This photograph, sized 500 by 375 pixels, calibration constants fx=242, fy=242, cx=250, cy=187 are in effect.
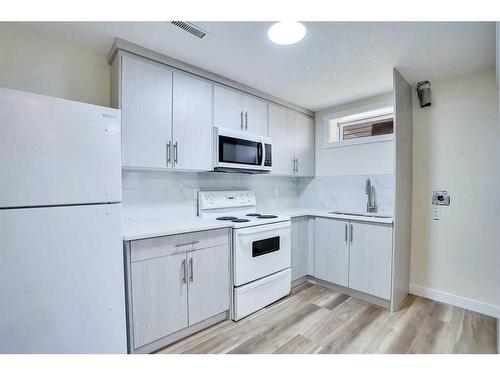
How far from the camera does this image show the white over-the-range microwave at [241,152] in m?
2.25

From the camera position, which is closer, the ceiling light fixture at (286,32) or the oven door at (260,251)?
the ceiling light fixture at (286,32)

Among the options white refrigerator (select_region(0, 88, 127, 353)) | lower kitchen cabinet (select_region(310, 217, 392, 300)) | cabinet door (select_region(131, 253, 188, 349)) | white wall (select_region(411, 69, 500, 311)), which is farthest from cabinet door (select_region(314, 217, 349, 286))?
white refrigerator (select_region(0, 88, 127, 353))

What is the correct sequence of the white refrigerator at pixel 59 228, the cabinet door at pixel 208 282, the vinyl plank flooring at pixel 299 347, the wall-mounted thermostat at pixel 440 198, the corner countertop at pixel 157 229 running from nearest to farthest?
1. the white refrigerator at pixel 59 228
2. the corner countertop at pixel 157 229
3. the vinyl plank flooring at pixel 299 347
4. the cabinet door at pixel 208 282
5. the wall-mounted thermostat at pixel 440 198

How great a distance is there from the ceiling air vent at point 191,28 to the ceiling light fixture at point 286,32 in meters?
0.46

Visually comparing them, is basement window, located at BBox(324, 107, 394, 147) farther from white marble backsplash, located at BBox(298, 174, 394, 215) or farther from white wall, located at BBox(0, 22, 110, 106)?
white wall, located at BBox(0, 22, 110, 106)

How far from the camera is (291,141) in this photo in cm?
308

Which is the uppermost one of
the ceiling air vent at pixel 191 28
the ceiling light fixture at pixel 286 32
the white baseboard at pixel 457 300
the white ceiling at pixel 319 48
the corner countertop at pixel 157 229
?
the ceiling air vent at pixel 191 28

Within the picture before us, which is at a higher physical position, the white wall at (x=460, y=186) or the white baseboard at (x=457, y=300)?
the white wall at (x=460, y=186)

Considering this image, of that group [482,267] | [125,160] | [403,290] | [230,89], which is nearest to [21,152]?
[125,160]

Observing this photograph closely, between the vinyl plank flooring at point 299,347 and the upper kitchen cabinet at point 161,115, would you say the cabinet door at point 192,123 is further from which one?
the vinyl plank flooring at point 299,347

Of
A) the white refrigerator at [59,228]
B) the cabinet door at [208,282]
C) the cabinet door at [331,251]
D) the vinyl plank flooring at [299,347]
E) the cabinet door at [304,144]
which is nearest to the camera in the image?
the white refrigerator at [59,228]

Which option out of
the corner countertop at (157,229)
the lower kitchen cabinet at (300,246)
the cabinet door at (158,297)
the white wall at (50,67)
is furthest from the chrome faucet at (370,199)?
the white wall at (50,67)

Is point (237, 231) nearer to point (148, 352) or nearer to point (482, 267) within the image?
point (148, 352)
